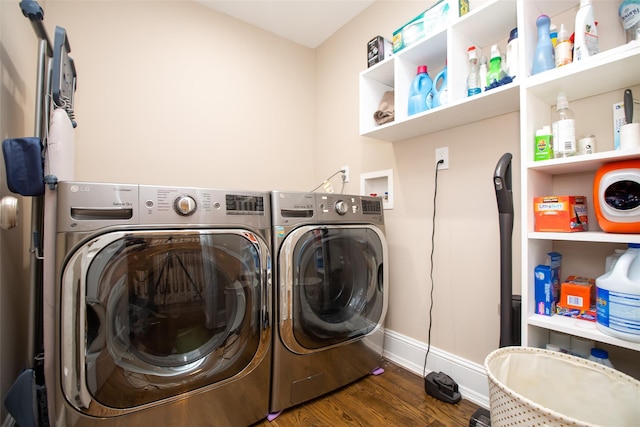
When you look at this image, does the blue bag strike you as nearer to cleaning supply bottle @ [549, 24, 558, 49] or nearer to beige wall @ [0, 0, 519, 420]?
beige wall @ [0, 0, 519, 420]

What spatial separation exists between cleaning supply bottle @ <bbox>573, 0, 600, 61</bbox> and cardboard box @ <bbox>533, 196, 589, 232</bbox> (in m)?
0.46

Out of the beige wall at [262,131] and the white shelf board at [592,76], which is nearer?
the white shelf board at [592,76]

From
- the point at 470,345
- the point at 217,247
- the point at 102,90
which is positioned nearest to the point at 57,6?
the point at 102,90

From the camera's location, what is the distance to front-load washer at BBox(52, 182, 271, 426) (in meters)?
0.86

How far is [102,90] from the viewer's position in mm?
1586

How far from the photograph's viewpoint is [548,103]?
1108 mm

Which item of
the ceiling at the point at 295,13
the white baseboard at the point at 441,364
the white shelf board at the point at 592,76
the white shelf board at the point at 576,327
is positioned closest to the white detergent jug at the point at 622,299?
the white shelf board at the point at 576,327

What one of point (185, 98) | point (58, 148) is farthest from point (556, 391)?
point (185, 98)

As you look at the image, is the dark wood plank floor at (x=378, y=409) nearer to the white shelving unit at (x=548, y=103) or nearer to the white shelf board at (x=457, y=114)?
the white shelving unit at (x=548, y=103)

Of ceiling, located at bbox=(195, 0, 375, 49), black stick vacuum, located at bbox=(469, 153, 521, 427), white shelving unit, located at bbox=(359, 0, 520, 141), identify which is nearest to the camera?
black stick vacuum, located at bbox=(469, 153, 521, 427)

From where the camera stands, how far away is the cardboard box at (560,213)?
935 mm

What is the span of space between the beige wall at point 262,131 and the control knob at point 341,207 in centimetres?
48

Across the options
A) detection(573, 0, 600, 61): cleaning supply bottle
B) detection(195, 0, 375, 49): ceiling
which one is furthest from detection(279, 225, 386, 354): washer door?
detection(195, 0, 375, 49): ceiling

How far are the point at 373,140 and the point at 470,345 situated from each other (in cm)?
131
